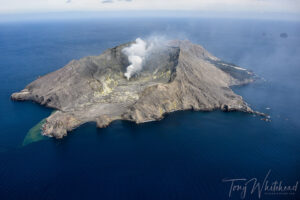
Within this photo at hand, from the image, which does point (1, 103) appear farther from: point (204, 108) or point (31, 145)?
point (204, 108)

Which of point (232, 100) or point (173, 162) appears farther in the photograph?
point (232, 100)

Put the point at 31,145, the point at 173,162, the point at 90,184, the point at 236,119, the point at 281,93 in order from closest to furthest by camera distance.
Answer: the point at 90,184 → the point at 173,162 → the point at 31,145 → the point at 236,119 → the point at 281,93

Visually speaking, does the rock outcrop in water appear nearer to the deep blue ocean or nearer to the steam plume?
the steam plume

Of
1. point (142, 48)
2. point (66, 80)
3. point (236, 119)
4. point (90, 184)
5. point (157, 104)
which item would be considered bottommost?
point (90, 184)

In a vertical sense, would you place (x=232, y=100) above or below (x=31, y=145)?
above

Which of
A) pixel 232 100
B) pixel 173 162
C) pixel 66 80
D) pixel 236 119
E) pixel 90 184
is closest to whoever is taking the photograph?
pixel 90 184

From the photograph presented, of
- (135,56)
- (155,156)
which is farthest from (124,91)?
(155,156)

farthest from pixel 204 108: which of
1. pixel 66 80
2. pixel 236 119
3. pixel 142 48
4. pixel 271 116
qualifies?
pixel 66 80

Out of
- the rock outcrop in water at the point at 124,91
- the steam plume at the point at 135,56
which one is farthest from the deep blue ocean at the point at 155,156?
the steam plume at the point at 135,56

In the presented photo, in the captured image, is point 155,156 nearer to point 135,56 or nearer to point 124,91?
point 124,91
